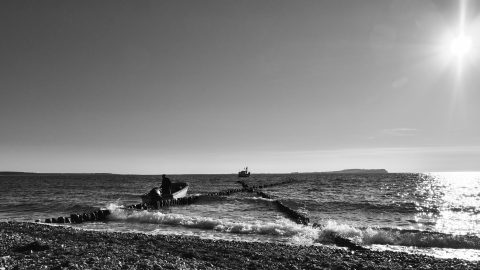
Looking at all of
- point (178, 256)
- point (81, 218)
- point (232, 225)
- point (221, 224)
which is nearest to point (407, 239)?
point (232, 225)

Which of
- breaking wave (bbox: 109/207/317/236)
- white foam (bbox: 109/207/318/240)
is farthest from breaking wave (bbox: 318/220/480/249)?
breaking wave (bbox: 109/207/317/236)

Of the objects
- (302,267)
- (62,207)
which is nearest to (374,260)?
(302,267)

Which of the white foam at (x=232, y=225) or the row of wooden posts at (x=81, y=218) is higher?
the row of wooden posts at (x=81, y=218)

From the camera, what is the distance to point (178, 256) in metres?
12.4

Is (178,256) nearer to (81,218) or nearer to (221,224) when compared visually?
(221,224)

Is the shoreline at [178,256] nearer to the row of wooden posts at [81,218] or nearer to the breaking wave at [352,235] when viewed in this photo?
the breaking wave at [352,235]

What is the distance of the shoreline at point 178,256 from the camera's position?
10.5 meters

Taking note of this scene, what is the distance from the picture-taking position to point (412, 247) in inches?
670

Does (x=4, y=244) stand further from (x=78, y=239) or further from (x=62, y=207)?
(x=62, y=207)

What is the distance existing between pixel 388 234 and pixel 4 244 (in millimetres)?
16841

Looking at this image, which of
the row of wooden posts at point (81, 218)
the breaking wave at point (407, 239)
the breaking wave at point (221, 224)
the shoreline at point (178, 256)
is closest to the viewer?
the shoreline at point (178, 256)

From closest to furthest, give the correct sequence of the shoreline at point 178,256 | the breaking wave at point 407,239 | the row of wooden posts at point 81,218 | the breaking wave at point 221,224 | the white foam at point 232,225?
the shoreline at point 178,256
the breaking wave at point 407,239
the white foam at point 232,225
the breaking wave at point 221,224
the row of wooden posts at point 81,218

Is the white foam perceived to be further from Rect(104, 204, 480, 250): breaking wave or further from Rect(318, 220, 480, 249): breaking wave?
Rect(318, 220, 480, 249): breaking wave

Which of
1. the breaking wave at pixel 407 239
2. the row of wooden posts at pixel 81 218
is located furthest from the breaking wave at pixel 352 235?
the row of wooden posts at pixel 81 218
